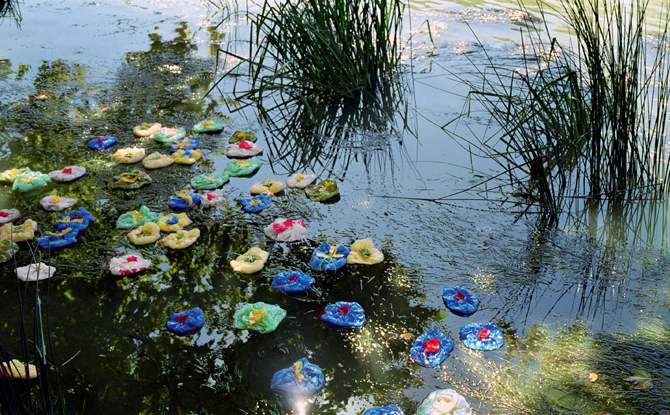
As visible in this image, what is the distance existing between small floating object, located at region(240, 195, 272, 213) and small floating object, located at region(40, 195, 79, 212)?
101cm

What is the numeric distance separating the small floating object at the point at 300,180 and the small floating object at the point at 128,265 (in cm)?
104

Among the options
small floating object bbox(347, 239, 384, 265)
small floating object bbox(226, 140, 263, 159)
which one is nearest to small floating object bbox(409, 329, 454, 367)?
small floating object bbox(347, 239, 384, 265)

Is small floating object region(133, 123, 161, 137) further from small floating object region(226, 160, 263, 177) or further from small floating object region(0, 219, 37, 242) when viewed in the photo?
small floating object region(0, 219, 37, 242)

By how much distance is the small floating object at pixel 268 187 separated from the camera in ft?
10.1

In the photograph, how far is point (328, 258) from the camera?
2457mm

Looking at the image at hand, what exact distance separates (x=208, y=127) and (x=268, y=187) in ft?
3.32

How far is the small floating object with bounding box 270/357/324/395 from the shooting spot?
1854mm

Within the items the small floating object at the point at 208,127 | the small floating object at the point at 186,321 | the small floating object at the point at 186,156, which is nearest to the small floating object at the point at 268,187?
the small floating object at the point at 186,156

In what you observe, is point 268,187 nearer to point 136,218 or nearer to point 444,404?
point 136,218

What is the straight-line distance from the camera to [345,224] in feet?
9.20

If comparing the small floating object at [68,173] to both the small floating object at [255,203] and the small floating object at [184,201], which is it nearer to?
→ the small floating object at [184,201]

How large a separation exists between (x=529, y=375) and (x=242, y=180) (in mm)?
2088

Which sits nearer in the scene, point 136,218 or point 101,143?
point 136,218

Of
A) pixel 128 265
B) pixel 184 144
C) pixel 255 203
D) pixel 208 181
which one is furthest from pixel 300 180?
pixel 128 265
